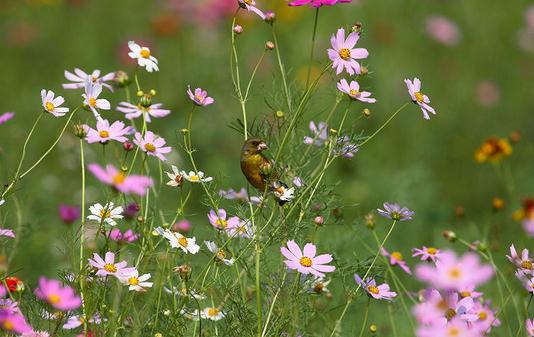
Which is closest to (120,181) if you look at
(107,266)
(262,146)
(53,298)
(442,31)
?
(53,298)

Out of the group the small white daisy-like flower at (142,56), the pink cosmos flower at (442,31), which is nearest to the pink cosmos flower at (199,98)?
the small white daisy-like flower at (142,56)

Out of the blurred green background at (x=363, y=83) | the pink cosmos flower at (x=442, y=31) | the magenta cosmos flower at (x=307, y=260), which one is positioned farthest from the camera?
the pink cosmos flower at (x=442, y=31)

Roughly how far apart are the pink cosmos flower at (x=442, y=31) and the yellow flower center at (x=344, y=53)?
3287mm

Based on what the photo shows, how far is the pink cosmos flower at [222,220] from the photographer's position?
1.45 metres

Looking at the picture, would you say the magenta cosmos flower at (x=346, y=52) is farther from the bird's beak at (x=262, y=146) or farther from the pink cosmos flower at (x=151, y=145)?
the pink cosmos flower at (x=151, y=145)

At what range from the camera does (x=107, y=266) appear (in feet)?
4.34

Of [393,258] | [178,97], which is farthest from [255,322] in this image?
[178,97]

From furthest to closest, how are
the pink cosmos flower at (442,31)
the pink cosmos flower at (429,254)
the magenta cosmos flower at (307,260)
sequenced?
the pink cosmos flower at (442,31)
the pink cosmos flower at (429,254)
the magenta cosmos flower at (307,260)

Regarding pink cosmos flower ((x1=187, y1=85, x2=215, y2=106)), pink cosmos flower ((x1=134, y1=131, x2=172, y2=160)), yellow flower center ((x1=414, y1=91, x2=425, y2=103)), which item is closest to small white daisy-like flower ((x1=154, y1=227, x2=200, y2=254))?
pink cosmos flower ((x1=134, y1=131, x2=172, y2=160))

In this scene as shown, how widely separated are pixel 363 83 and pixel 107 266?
2839 millimetres

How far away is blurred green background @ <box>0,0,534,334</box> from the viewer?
11.2 feet

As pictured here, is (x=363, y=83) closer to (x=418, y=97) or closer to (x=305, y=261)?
(x=418, y=97)

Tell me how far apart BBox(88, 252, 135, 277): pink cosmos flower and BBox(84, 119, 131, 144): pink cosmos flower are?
19 cm

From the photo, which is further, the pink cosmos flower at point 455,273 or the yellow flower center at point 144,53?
the yellow flower center at point 144,53
